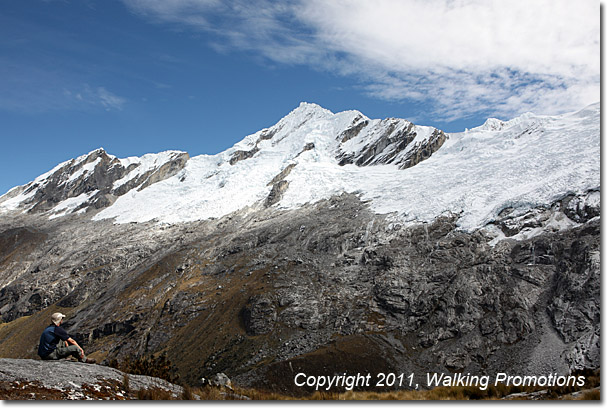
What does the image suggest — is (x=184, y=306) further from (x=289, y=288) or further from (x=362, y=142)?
(x=362, y=142)

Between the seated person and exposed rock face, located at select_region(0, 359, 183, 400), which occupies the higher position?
the seated person

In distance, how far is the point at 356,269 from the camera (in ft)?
197

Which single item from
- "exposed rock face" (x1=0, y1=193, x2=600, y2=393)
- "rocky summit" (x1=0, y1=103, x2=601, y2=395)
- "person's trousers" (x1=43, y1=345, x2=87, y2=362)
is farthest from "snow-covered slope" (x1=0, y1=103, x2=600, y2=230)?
"person's trousers" (x1=43, y1=345, x2=87, y2=362)

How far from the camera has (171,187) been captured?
153625 mm

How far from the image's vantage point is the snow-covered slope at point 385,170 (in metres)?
64.5

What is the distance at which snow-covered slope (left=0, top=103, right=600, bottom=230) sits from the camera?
64.5m

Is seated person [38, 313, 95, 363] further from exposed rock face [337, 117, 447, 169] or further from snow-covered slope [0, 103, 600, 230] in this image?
exposed rock face [337, 117, 447, 169]

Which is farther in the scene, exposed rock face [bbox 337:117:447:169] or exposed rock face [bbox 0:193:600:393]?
exposed rock face [bbox 337:117:447:169]

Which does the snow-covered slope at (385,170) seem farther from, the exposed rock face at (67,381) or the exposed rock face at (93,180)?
the exposed rock face at (67,381)

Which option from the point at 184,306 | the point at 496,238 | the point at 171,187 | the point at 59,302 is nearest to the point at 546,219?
the point at 496,238

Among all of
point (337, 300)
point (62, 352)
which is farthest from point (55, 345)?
point (337, 300)

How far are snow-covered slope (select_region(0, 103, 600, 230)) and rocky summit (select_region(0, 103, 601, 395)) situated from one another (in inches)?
27.1

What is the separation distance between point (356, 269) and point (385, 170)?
63068 mm

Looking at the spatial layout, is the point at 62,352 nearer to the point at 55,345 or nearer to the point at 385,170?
the point at 55,345
